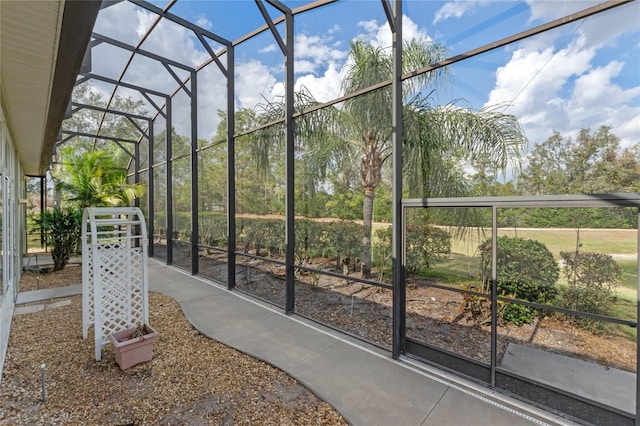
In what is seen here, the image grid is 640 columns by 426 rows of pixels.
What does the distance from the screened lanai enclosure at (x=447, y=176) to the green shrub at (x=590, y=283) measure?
0.01 m

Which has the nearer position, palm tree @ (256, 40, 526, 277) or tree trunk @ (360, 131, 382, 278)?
palm tree @ (256, 40, 526, 277)

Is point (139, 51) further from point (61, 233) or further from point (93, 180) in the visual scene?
point (61, 233)

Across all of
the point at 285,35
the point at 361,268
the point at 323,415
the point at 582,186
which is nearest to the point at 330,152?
the point at 361,268

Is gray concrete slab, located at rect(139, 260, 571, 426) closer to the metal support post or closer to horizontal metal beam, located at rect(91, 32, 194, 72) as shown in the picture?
the metal support post

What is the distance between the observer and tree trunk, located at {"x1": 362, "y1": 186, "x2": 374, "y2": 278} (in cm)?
404

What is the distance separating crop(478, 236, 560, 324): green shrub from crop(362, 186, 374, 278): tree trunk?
1389 mm

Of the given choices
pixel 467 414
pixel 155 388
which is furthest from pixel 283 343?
pixel 467 414

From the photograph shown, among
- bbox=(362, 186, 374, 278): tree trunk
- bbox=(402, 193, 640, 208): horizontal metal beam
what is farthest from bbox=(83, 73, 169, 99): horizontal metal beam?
bbox=(402, 193, 640, 208): horizontal metal beam

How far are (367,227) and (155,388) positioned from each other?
9.83ft

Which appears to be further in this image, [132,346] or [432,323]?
[432,323]

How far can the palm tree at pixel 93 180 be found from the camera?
27.0ft

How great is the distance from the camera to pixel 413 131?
3523 millimetres

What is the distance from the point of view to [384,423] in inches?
95.5

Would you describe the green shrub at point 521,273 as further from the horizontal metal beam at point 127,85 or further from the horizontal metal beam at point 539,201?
the horizontal metal beam at point 127,85
